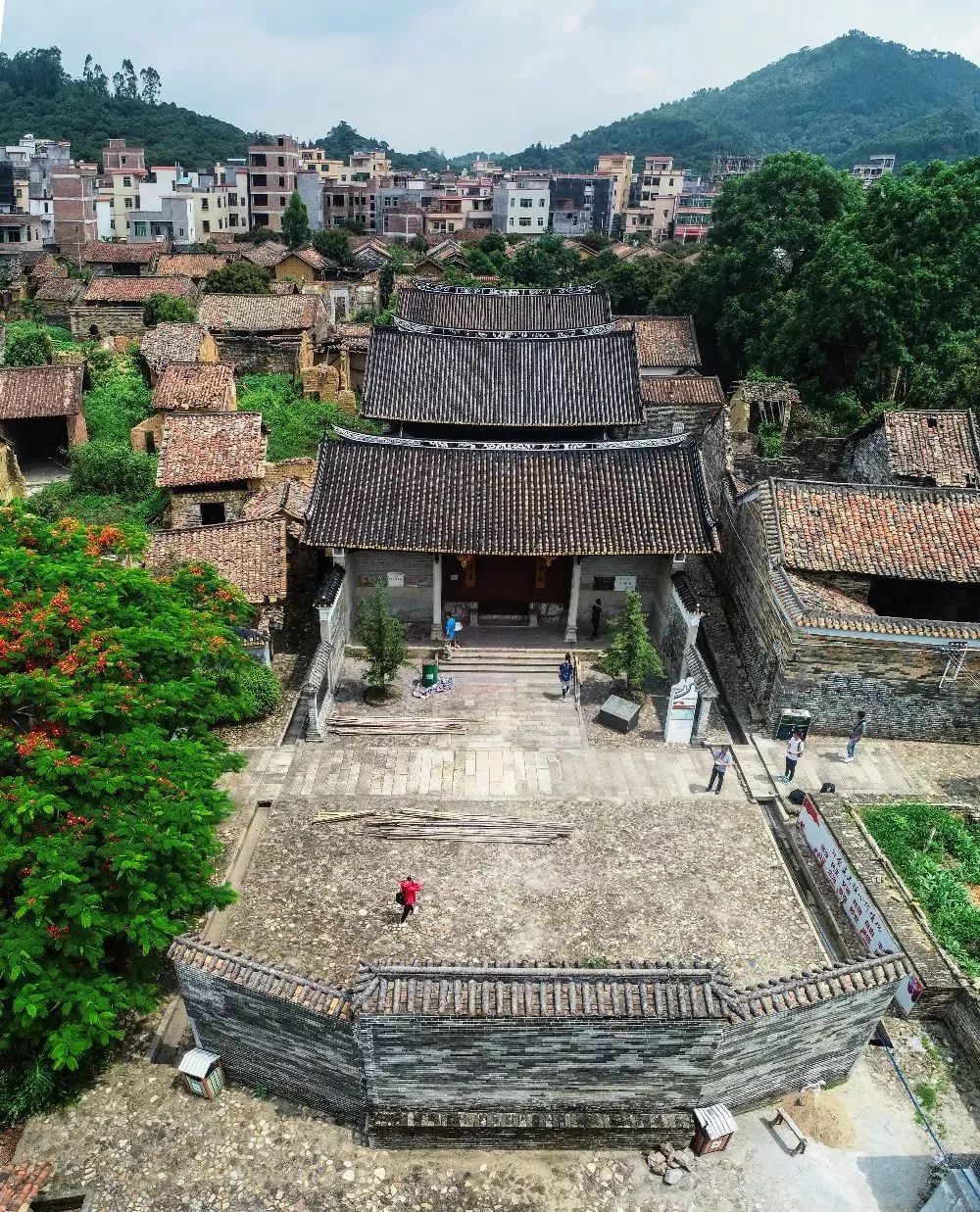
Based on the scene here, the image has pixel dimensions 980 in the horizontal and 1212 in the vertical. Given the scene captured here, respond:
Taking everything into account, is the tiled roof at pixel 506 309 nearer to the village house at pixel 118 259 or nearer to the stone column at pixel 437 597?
the stone column at pixel 437 597

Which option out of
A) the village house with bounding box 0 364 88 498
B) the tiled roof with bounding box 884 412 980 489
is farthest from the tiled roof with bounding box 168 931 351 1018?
the village house with bounding box 0 364 88 498

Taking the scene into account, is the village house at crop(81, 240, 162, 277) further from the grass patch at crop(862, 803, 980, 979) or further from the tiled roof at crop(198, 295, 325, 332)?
the grass patch at crop(862, 803, 980, 979)

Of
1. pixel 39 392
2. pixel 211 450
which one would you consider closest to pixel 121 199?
pixel 39 392

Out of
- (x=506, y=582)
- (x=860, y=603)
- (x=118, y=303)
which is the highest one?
(x=118, y=303)

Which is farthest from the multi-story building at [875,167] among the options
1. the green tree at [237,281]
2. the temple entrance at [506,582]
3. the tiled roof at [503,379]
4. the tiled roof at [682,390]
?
→ the temple entrance at [506,582]

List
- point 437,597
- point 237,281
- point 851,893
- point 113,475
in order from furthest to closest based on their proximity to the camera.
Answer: point 237,281, point 113,475, point 437,597, point 851,893

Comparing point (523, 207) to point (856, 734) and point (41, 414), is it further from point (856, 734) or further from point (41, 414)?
point (856, 734)
